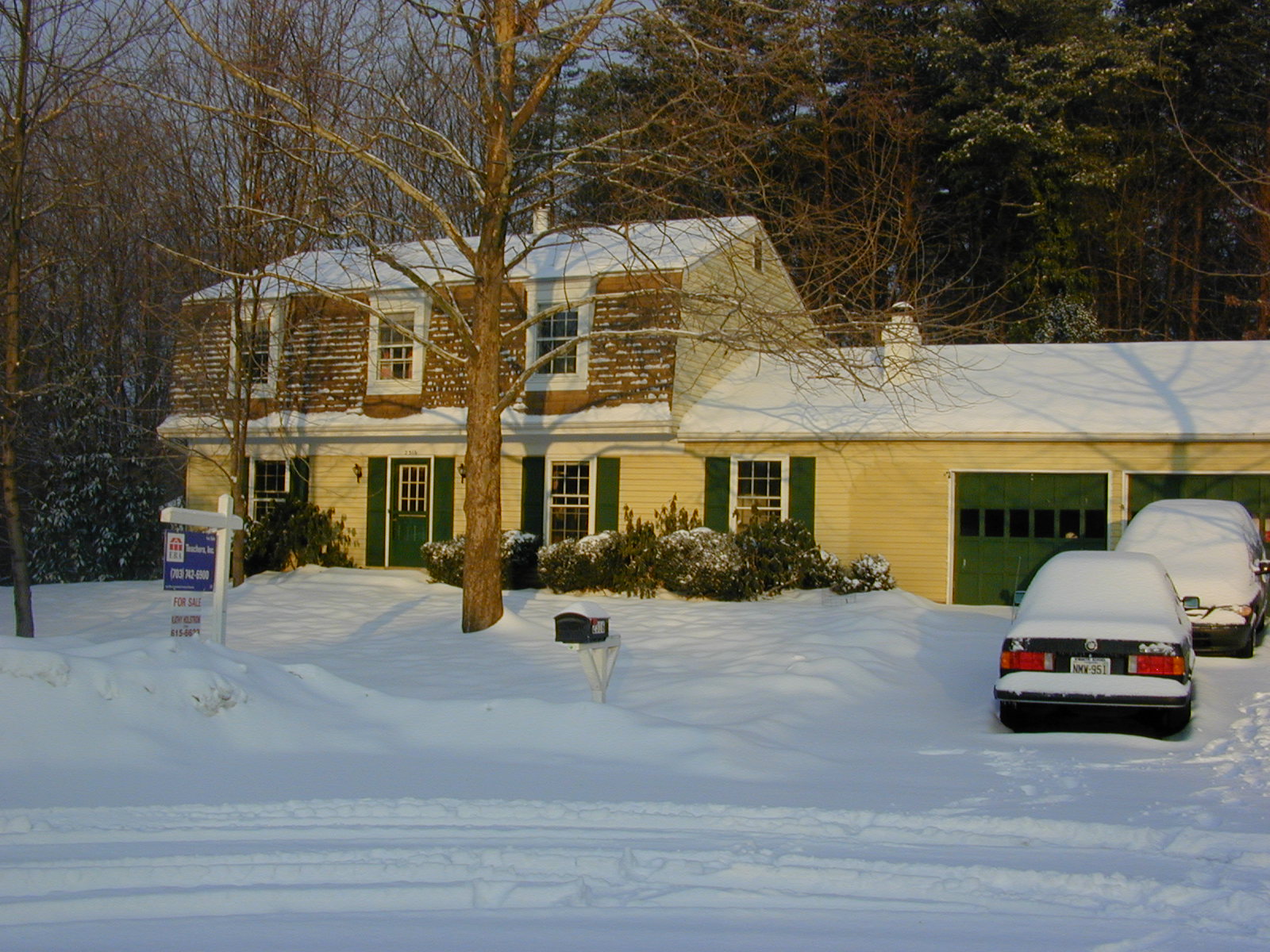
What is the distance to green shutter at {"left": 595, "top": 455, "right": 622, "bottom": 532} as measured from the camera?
2144cm

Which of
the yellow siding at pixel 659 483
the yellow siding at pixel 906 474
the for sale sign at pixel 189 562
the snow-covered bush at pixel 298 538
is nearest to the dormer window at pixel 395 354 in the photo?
the snow-covered bush at pixel 298 538

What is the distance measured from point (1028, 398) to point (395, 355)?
1210 cm

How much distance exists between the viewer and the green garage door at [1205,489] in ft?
58.8

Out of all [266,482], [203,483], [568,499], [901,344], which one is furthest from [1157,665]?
[203,483]

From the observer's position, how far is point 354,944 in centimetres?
479

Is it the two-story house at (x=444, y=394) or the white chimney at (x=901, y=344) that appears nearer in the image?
the white chimney at (x=901, y=344)

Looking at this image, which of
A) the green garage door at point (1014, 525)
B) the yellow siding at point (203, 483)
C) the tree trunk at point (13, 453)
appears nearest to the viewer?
the tree trunk at point (13, 453)

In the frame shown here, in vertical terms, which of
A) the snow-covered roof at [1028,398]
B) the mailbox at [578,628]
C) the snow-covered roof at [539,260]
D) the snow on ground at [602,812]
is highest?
the snow-covered roof at [539,260]

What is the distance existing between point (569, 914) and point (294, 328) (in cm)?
2081

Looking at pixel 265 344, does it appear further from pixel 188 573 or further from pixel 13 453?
pixel 188 573

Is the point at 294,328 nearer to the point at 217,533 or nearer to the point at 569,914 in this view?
the point at 217,533

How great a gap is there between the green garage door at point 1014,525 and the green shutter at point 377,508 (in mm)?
10922

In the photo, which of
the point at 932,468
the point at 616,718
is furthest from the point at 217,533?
the point at 932,468

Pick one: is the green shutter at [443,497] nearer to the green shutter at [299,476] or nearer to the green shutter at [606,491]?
the green shutter at [299,476]
